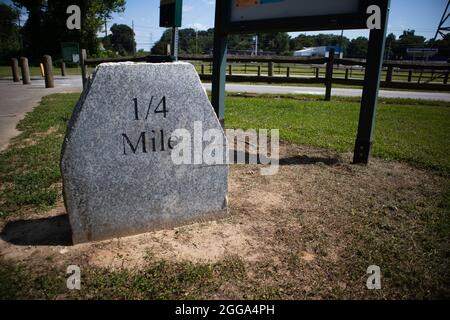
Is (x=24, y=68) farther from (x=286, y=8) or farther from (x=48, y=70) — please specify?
(x=286, y=8)

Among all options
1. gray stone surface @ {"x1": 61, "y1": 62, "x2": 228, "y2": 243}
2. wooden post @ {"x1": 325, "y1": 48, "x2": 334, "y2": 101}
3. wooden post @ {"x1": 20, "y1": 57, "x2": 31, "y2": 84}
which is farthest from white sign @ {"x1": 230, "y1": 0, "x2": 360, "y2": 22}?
wooden post @ {"x1": 20, "y1": 57, "x2": 31, "y2": 84}

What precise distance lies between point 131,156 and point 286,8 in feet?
11.0

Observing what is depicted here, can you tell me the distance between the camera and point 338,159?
498cm

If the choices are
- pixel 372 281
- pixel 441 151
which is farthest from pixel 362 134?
pixel 372 281

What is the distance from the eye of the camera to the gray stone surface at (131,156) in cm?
257

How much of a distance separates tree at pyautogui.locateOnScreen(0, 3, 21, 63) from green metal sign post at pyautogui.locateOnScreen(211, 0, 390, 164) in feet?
133

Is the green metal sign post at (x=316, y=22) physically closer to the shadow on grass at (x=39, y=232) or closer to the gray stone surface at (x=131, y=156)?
the gray stone surface at (x=131, y=156)

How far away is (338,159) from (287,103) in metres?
5.67

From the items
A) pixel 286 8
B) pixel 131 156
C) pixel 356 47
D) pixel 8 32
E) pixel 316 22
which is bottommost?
pixel 131 156

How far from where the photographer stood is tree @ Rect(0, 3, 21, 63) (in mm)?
45156

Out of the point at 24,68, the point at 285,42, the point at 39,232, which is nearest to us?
the point at 39,232

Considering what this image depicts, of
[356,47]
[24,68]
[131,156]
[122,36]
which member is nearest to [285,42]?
[356,47]

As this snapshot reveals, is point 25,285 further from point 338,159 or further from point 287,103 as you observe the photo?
point 287,103

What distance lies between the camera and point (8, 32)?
219ft
